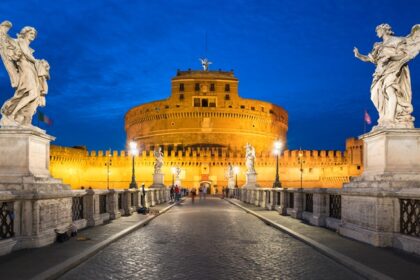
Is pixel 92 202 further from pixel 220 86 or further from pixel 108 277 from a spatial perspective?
pixel 220 86

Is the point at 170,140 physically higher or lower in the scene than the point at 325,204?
higher

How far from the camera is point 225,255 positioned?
28.0 feet

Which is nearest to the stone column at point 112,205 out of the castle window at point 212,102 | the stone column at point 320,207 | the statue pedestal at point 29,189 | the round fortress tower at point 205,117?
the statue pedestal at point 29,189

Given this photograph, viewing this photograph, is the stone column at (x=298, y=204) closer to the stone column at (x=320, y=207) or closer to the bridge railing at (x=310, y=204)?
the bridge railing at (x=310, y=204)

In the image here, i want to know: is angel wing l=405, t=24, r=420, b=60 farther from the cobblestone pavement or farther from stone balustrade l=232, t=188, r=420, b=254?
the cobblestone pavement

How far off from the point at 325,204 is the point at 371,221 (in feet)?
13.9

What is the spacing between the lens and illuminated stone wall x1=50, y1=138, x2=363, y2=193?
227 feet

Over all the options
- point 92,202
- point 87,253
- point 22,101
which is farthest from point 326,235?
point 22,101

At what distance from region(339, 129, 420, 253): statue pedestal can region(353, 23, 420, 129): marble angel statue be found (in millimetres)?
329

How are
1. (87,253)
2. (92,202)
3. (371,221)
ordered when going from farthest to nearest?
(92,202) → (371,221) → (87,253)

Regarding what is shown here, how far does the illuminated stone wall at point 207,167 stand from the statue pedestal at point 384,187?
187 ft

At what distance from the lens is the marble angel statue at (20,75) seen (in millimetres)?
9242

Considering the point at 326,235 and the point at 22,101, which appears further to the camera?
the point at 326,235

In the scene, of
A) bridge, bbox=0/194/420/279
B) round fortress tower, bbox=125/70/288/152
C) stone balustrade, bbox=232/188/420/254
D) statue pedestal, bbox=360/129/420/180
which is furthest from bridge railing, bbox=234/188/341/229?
round fortress tower, bbox=125/70/288/152
